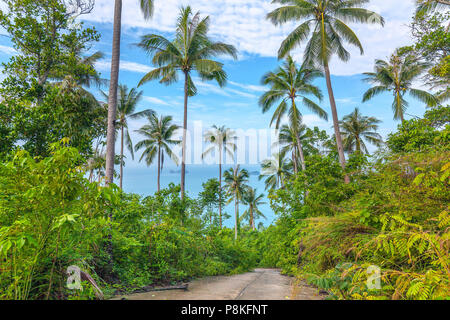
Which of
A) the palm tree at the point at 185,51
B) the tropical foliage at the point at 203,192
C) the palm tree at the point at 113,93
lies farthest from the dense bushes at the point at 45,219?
the palm tree at the point at 185,51

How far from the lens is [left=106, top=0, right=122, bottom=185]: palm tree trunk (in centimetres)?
637

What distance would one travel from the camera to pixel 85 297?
292 centimetres

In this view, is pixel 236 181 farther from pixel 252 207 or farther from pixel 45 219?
pixel 45 219

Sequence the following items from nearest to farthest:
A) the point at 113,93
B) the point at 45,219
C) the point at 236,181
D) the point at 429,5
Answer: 1. the point at 45,219
2. the point at 113,93
3. the point at 429,5
4. the point at 236,181

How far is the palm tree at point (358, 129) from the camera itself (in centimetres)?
2639

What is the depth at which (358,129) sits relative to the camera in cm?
2681

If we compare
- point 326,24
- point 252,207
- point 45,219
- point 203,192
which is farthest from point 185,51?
point 252,207

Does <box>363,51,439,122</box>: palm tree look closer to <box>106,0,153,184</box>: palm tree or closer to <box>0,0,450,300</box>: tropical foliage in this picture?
<box>0,0,450,300</box>: tropical foliage

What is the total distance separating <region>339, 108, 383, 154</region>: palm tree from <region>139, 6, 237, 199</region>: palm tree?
1698 cm

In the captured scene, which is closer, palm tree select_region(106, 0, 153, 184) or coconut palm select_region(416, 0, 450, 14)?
palm tree select_region(106, 0, 153, 184)

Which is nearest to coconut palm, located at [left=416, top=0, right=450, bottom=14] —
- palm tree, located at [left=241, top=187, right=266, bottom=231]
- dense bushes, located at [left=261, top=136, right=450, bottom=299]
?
dense bushes, located at [left=261, top=136, right=450, bottom=299]

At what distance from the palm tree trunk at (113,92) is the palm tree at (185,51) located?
25.4 ft

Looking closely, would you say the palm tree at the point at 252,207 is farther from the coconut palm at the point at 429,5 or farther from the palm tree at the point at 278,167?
the coconut palm at the point at 429,5

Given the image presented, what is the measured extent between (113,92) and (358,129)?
26.1 metres
